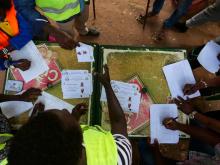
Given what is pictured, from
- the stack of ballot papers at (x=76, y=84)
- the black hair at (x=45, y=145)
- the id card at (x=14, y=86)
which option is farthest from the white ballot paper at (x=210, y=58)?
the black hair at (x=45, y=145)

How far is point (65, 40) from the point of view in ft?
7.92

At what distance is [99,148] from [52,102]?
0.83 m

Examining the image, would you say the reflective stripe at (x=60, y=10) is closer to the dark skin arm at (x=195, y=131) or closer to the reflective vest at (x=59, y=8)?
the reflective vest at (x=59, y=8)

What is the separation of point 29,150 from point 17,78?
4.06 ft

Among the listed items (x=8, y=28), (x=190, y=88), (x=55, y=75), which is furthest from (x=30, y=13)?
(x=190, y=88)

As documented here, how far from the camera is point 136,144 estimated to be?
2.44 m

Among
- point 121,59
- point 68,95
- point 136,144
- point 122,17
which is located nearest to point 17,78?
point 68,95

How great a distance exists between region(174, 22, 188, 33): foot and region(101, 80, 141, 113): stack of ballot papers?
57.3 inches

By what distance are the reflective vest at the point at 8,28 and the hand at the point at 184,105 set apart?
124cm

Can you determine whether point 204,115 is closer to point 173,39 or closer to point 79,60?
point 79,60

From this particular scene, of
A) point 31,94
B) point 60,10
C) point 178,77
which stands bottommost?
point 31,94

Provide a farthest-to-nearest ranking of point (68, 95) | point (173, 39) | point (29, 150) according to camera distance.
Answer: point (173, 39) < point (68, 95) < point (29, 150)

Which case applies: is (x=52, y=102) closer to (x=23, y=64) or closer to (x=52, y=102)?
(x=52, y=102)

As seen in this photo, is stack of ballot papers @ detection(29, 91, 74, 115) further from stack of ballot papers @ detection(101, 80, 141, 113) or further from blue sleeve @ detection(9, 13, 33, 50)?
blue sleeve @ detection(9, 13, 33, 50)
